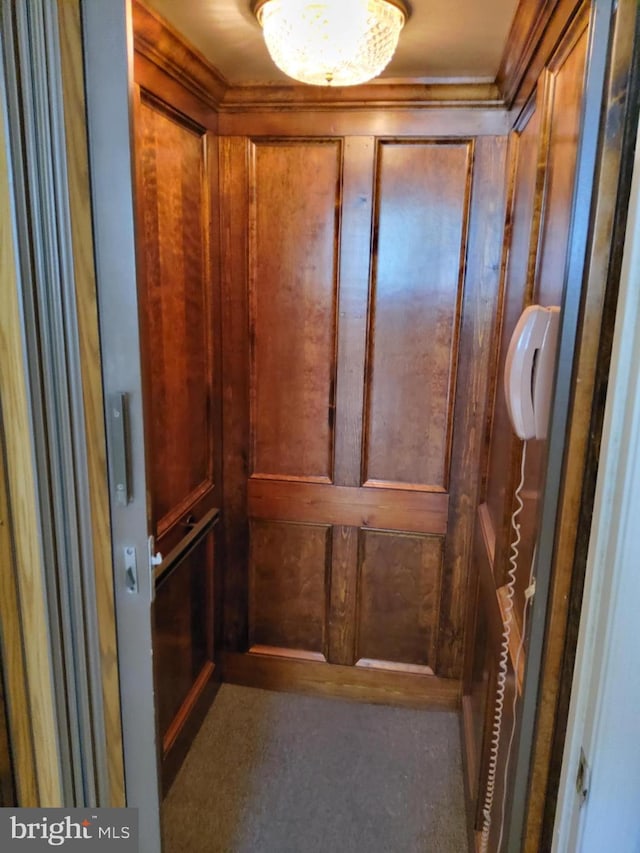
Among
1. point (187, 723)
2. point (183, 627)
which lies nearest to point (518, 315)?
point (183, 627)

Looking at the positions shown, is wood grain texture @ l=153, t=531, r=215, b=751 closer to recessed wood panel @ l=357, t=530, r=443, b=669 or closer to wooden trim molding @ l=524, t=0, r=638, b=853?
recessed wood panel @ l=357, t=530, r=443, b=669

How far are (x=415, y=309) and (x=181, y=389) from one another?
0.84 m

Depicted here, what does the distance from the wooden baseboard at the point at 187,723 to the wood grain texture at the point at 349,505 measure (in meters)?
0.65

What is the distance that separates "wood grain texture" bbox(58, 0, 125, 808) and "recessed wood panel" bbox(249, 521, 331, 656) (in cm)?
115

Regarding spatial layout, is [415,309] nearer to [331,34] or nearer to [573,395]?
[331,34]

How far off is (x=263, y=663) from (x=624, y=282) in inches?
82.5

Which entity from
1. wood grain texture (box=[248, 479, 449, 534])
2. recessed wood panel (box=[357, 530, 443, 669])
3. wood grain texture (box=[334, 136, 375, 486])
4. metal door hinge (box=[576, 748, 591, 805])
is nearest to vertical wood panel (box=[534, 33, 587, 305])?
metal door hinge (box=[576, 748, 591, 805])

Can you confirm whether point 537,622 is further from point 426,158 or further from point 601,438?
point 426,158

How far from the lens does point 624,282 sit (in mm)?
760

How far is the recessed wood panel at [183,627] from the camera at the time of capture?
1.86 meters

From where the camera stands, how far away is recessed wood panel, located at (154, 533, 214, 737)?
6.10ft

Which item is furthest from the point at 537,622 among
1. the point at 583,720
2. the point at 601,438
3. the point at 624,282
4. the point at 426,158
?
the point at 426,158

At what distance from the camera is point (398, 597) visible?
2301mm

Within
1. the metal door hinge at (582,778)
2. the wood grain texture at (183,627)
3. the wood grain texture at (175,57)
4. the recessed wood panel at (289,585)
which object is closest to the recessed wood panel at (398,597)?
the recessed wood panel at (289,585)
